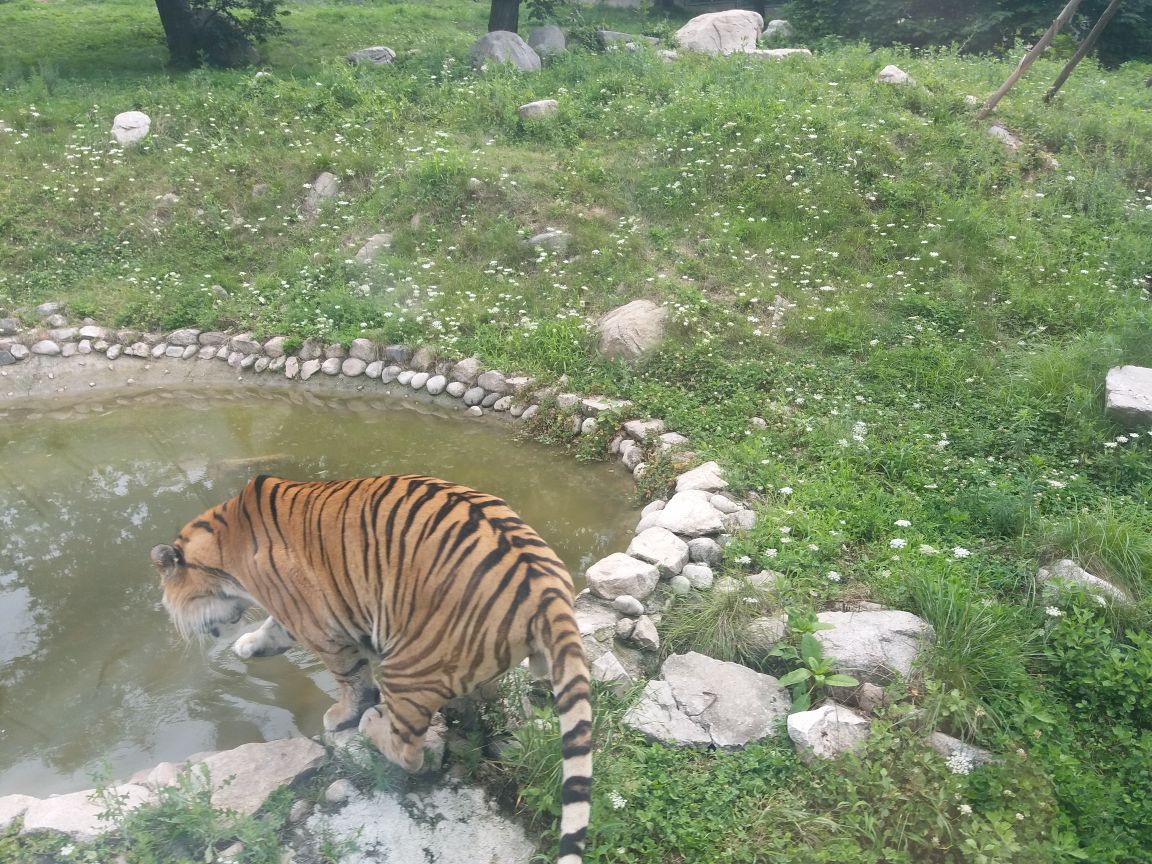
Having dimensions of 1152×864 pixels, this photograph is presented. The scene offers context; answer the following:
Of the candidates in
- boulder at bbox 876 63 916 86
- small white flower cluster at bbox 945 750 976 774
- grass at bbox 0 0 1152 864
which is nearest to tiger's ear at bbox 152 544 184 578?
grass at bbox 0 0 1152 864

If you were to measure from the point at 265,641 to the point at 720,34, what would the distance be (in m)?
13.5

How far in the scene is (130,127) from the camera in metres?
10.9

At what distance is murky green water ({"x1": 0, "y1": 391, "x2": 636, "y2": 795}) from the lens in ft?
13.6

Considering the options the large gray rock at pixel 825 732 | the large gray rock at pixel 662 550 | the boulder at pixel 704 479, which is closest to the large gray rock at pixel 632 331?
the boulder at pixel 704 479

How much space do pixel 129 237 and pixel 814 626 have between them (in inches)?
351

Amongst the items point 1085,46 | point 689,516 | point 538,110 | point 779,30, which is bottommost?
point 689,516

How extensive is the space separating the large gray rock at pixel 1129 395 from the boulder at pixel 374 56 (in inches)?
463

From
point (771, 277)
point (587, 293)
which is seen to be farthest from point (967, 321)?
point (587, 293)

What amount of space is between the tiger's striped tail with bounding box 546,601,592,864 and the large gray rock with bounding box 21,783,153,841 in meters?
1.76

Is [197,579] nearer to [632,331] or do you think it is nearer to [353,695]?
[353,695]

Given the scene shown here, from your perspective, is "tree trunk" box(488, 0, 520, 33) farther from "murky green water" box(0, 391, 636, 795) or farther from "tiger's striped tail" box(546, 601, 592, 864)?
"tiger's striped tail" box(546, 601, 592, 864)

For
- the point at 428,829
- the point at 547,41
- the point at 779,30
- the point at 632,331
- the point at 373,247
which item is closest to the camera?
the point at 428,829

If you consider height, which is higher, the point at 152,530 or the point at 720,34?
the point at 720,34

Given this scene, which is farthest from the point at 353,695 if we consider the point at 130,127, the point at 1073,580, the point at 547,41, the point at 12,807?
the point at 547,41
